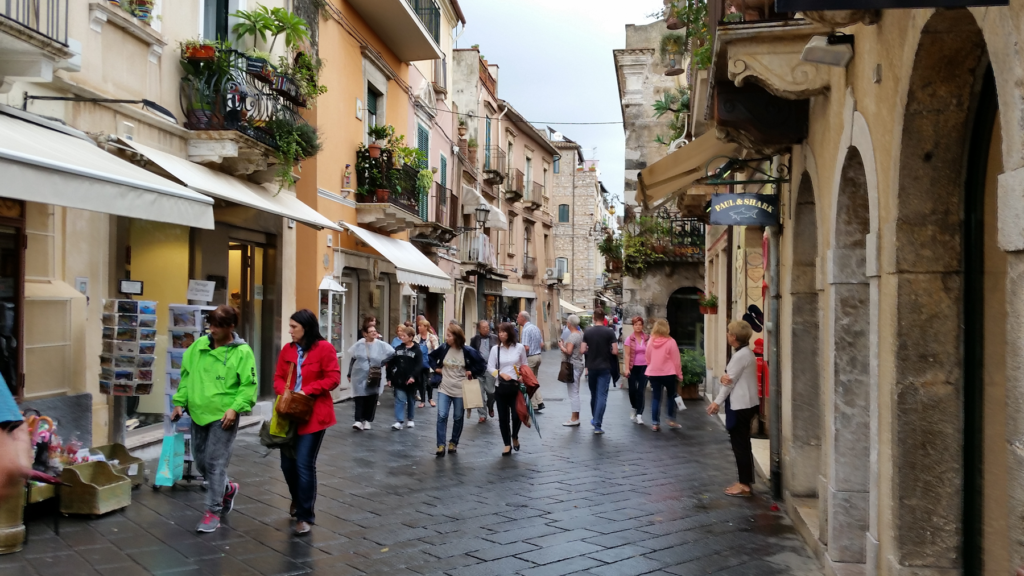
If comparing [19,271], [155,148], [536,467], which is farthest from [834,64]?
[155,148]

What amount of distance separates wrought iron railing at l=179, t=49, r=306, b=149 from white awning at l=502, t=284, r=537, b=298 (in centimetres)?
2771

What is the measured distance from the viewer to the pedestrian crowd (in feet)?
20.9

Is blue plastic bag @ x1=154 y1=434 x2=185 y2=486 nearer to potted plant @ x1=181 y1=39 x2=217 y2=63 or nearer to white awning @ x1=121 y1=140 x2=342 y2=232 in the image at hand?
white awning @ x1=121 y1=140 x2=342 y2=232

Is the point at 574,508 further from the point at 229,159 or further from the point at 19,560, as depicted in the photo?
the point at 229,159

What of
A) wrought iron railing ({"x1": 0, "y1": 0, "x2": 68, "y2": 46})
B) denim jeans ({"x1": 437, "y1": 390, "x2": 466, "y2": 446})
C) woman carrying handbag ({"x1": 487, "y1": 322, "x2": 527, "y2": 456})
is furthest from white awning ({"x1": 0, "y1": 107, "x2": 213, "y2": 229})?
woman carrying handbag ({"x1": 487, "y1": 322, "x2": 527, "y2": 456})

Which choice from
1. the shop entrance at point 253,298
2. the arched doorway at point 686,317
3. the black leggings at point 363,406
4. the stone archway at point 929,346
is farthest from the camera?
the arched doorway at point 686,317

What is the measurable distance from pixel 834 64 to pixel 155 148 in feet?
24.4

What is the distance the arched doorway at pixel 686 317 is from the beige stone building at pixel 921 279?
1892cm

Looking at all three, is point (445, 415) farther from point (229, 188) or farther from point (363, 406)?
point (229, 188)

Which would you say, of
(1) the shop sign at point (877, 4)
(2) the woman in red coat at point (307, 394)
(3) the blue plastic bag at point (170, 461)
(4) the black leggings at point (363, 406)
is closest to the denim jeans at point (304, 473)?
(2) the woman in red coat at point (307, 394)

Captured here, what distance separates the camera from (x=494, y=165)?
34.8m

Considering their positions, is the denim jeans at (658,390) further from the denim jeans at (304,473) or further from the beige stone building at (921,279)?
the denim jeans at (304,473)

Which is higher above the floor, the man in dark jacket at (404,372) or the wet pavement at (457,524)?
the man in dark jacket at (404,372)

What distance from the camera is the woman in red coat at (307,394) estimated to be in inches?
250
